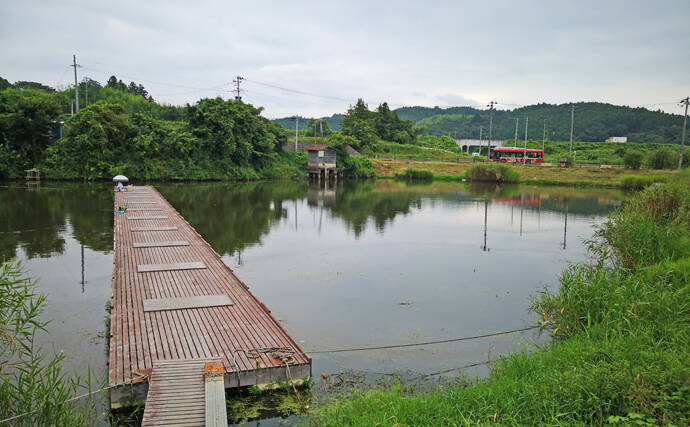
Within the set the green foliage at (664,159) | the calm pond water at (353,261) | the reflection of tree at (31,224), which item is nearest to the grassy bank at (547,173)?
the green foliage at (664,159)

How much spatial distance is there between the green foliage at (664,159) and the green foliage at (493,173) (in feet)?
43.8

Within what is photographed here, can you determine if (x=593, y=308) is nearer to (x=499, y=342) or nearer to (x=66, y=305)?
(x=499, y=342)

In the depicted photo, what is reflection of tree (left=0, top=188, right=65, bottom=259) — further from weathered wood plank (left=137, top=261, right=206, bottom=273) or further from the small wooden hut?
the small wooden hut

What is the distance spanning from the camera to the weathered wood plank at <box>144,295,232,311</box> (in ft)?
31.1

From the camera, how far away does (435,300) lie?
12602 mm

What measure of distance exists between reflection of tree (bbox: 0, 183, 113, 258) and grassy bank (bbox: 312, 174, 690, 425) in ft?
44.8

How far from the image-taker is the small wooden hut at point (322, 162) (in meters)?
49.8

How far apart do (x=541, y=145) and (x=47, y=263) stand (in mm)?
75355

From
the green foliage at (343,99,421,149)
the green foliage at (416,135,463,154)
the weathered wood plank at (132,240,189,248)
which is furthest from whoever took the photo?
the green foliage at (416,135,463,154)

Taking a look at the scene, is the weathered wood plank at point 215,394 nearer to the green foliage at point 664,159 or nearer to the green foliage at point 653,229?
the green foliage at point 653,229

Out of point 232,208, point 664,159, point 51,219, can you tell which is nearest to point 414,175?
point 664,159

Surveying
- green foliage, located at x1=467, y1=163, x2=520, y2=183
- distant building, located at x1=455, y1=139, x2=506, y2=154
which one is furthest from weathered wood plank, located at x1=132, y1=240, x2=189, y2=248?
distant building, located at x1=455, y1=139, x2=506, y2=154

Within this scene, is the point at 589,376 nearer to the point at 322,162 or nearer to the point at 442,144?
the point at 322,162

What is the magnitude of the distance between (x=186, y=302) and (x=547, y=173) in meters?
47.1
